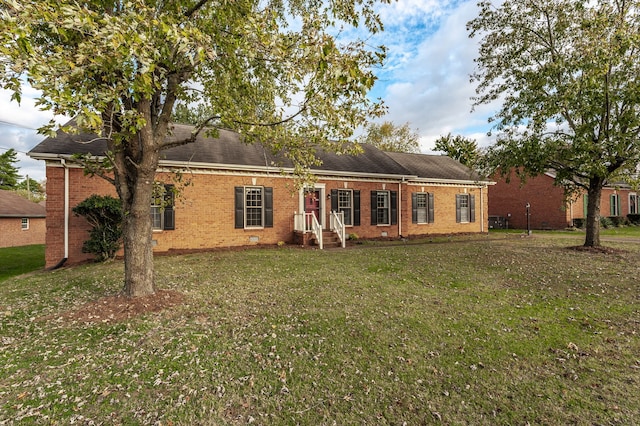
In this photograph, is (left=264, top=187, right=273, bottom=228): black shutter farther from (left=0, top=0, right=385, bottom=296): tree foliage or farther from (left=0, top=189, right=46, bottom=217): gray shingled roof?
(left=0, top=189, right=46, bottom=217): gray shingled roof

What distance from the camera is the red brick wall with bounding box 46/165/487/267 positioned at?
9734 mm

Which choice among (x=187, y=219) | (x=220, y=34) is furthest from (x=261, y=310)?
(x=187, y=219)

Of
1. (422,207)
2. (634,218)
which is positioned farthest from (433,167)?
(634,218)

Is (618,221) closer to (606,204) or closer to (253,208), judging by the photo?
(606,204)

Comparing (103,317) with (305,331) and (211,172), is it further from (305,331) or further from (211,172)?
(211,172)

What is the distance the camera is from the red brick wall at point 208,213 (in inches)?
383

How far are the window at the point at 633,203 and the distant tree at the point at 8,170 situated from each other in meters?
63.9

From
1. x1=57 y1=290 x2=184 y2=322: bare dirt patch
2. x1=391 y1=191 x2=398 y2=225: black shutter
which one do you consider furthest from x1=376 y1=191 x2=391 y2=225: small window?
x1=57 y1=290 x2=184 y2=322: bare dirt patch

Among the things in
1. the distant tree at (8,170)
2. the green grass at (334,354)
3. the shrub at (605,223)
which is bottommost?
the green grass at (334,354)

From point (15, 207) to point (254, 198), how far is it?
73.1ft

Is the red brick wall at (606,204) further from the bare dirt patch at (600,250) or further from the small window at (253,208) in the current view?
→ the small window at (253,208)

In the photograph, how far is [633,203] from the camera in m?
25.6

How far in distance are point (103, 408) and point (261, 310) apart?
8.29ft

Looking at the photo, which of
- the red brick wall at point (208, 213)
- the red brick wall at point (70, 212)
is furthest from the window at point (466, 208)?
the red brick wall at point (70, 212)
